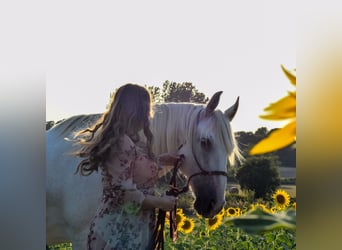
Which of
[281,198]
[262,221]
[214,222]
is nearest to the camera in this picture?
[262,221]

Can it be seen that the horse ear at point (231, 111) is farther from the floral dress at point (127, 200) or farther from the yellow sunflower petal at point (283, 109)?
the floral dress at point (127, 200)

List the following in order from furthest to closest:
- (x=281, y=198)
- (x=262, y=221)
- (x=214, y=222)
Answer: (x=214, y=222) → (x=281, y=198) → (x=262, y=221)

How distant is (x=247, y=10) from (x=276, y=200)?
0.86m

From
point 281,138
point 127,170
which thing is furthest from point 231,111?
point 127,170

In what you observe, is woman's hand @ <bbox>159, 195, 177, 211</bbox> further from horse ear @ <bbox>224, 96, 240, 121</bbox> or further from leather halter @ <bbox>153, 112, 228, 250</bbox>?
horse ear @ <bbox>224, 96, 240, 121</bbox>

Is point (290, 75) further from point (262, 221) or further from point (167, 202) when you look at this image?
point (167, 202)

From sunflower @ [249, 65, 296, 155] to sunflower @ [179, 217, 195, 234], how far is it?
467mm

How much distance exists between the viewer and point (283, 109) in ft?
6.97

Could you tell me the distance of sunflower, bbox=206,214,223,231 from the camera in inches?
96.2

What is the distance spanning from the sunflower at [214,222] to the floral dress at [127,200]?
0.27 m

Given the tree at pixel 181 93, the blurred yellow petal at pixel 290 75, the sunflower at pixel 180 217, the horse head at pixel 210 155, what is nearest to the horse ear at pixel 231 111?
the horse head at pixel 210 155

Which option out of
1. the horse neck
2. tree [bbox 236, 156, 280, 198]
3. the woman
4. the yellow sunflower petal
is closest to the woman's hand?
the woman

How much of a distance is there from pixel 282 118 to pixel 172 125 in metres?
0.60

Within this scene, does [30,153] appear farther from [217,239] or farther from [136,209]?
[217,239]
